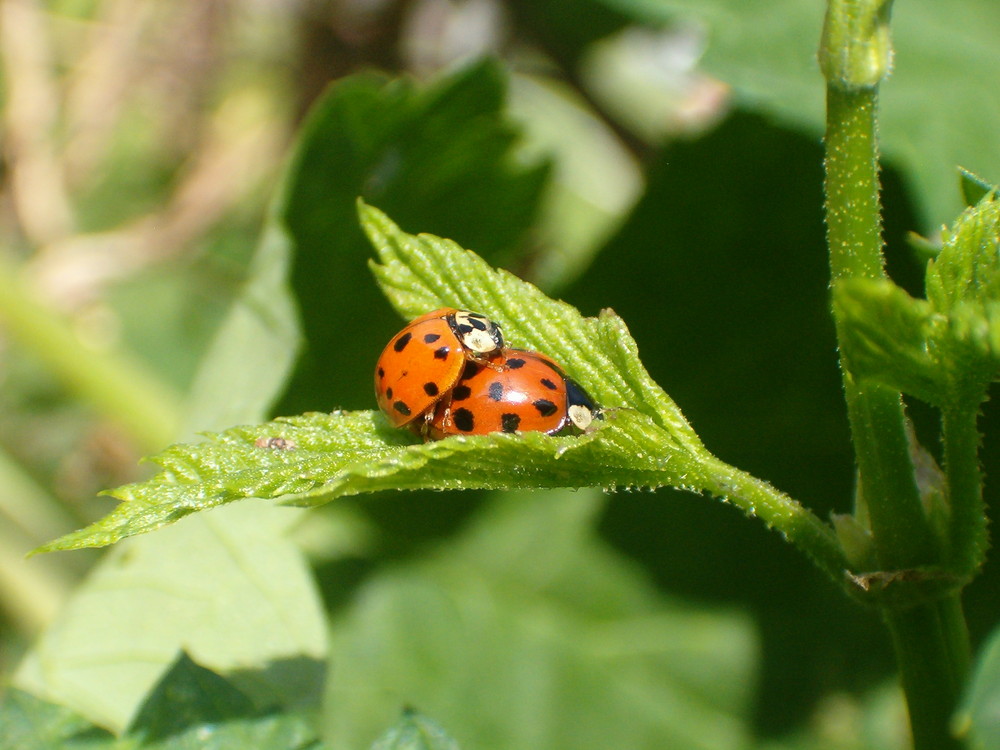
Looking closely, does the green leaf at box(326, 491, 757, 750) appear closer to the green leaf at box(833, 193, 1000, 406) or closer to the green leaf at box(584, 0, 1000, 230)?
the green leaf at box(584, 0, 1000, 230)

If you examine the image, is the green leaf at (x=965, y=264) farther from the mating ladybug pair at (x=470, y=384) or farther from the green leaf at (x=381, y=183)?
the green leaf at (x=381, y=183)

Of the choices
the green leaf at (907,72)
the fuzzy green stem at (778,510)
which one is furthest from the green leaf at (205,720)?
the green leaf at (907,72)

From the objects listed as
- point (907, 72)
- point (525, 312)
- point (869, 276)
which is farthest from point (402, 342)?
point (907, 72)

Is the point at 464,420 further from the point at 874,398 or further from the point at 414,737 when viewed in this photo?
the point at 874,398

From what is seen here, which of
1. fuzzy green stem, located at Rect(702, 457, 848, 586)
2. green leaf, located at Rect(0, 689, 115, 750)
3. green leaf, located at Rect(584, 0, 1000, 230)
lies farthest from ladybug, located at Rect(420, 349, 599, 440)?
green leaf, located at Rect(584, 0, 1000, 230)

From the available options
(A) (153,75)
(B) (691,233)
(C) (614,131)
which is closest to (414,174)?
(B) (691,233)
